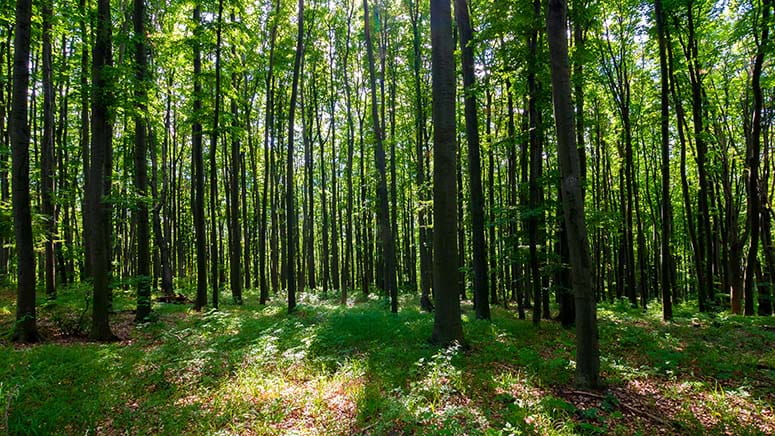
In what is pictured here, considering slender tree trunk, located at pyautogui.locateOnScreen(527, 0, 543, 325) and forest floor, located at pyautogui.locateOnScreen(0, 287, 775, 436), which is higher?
slender tree trunk, located at pyautogui.locateOnScreen(527, 0, 543, 325)

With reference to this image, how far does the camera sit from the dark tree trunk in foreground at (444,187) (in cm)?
718

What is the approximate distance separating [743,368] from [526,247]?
4540mm

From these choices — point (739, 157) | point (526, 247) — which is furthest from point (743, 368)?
point (739, 157)

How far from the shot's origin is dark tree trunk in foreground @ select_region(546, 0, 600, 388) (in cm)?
532

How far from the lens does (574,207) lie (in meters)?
5.32

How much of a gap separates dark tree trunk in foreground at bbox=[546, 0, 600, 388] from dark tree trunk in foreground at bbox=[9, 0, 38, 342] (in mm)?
10309

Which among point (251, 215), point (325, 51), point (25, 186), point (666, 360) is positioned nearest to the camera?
point (666, 360)

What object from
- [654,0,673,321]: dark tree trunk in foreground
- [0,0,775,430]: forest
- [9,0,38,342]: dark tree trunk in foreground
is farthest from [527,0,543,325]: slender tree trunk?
[9,0,38,342]: dark tree trunk in foreground

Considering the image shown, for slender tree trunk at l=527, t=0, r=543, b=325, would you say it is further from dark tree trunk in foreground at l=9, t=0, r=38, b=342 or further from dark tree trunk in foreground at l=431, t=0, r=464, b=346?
dark tree trunk in foreground at l=9, t=0, r=38, b=342

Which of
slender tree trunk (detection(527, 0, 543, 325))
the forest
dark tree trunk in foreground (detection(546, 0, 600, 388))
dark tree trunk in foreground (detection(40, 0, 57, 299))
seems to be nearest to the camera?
the forest

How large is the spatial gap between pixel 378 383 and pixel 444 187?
3.77 m

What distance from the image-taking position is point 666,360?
7.13m

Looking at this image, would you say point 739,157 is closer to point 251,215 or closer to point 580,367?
point 580,367

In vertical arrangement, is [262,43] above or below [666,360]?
above
